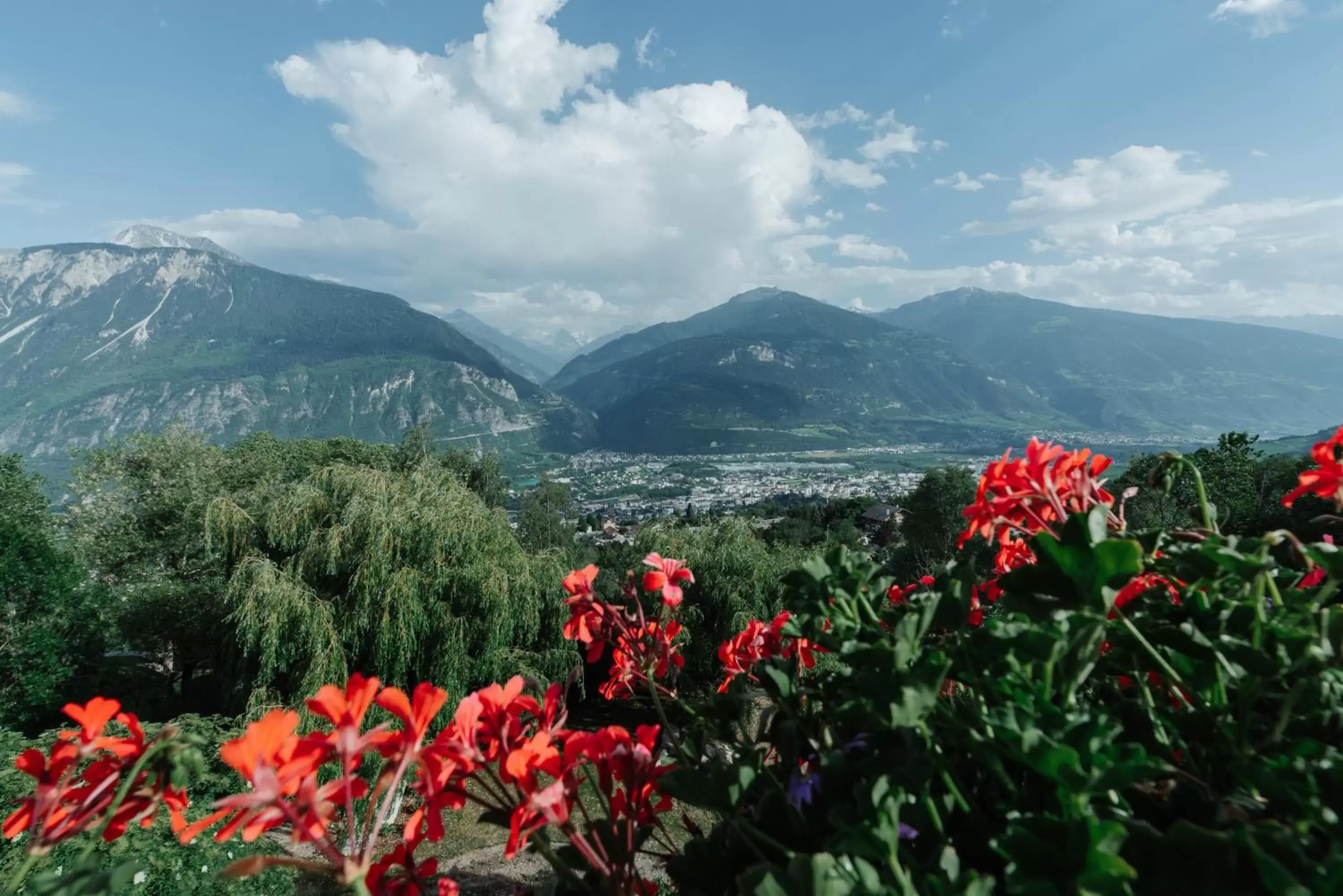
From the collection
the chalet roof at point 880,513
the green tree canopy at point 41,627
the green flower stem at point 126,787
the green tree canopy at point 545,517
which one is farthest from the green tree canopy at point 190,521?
the chalet roof at point 880,513

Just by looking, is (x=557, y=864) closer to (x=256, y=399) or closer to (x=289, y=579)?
(x=289, y=579)

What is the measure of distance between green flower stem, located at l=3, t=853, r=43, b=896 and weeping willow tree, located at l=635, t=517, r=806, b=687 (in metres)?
12.7

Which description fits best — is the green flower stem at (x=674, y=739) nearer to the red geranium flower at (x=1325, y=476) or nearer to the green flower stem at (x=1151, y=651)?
the green flower stem at (x=1151, y=651)

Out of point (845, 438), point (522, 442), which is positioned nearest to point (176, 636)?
point (522, 442)

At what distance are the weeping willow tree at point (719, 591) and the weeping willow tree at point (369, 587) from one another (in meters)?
3.82

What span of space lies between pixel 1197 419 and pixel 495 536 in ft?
829

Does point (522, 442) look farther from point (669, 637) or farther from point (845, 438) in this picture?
point (669, 637)

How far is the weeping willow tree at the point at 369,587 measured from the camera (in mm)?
9016

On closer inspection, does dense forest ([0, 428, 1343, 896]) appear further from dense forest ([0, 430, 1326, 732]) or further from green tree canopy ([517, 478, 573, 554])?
green tree canopy ([517, 478, 573, 554])

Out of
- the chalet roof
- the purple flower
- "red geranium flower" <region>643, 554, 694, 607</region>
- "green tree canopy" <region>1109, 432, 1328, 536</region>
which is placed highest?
"red geranium flower" <region>643, 554, 694, 607</region>

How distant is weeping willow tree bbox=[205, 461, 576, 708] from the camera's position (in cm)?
902

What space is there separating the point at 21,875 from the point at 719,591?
46.9 ft

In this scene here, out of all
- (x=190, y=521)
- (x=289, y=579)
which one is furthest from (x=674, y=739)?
(x=190, y=521)

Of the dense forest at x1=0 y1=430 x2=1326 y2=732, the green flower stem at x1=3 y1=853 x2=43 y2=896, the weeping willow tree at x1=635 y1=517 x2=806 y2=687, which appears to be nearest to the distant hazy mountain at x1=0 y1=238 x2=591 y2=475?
the dense forest at x1=0 y1=430 x2=1326 y2=732
